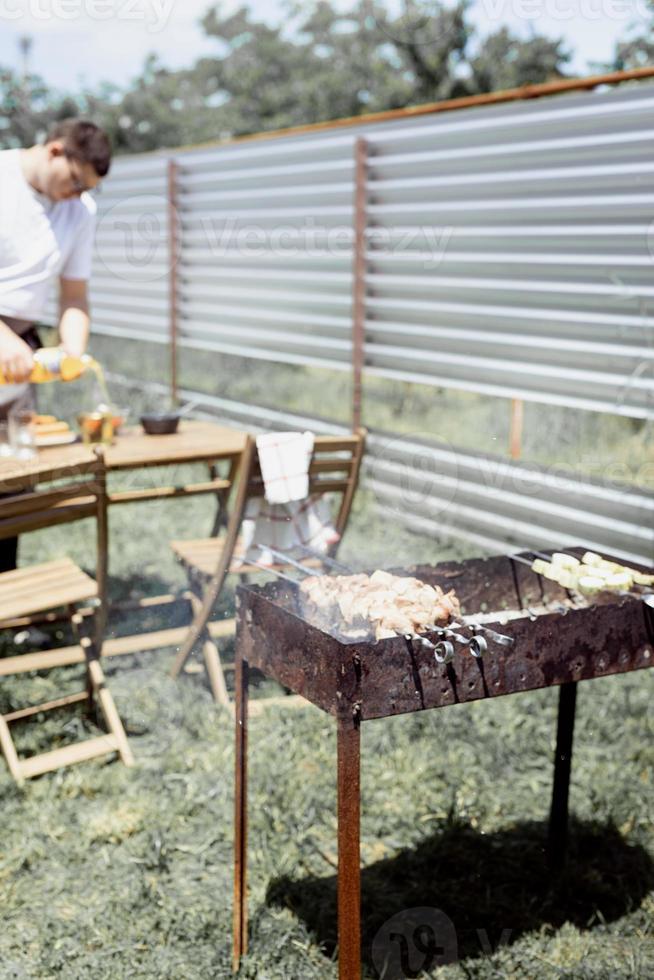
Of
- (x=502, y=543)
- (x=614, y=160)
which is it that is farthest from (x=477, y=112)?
(x=502, y=543)

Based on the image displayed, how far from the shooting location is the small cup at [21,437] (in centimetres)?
430

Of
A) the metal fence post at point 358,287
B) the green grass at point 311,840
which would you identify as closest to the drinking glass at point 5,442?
the green grass at point 311,840

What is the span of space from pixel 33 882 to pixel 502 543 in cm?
368

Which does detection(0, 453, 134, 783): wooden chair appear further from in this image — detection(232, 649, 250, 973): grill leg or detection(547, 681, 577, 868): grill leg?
detection(547, 681, 577, 868): grill leg

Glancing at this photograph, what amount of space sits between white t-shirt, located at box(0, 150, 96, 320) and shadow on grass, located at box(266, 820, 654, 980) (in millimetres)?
2762

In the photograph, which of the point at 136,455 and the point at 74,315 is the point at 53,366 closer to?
the point at 136,455

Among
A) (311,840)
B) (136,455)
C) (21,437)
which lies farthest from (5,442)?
(311,840)

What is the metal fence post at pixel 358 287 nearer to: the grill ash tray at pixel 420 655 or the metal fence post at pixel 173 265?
the metal fence post at pixel 173 265

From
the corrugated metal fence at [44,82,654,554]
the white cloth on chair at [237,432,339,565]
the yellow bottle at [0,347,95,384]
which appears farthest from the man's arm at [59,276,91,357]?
the corrugated metal fence at [44,82,654,554]

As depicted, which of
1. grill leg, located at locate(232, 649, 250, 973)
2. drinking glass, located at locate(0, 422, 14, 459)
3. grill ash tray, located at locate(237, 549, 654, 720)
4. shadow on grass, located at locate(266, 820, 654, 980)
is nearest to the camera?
grill ash tray, located at locate(237, 549, 654, 720)

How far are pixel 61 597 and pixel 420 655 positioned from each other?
78.7 inches

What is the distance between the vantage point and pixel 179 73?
42250 mm

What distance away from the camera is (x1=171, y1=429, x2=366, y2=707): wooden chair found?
13.5 ft

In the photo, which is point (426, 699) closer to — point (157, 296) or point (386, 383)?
point (386, 383)
